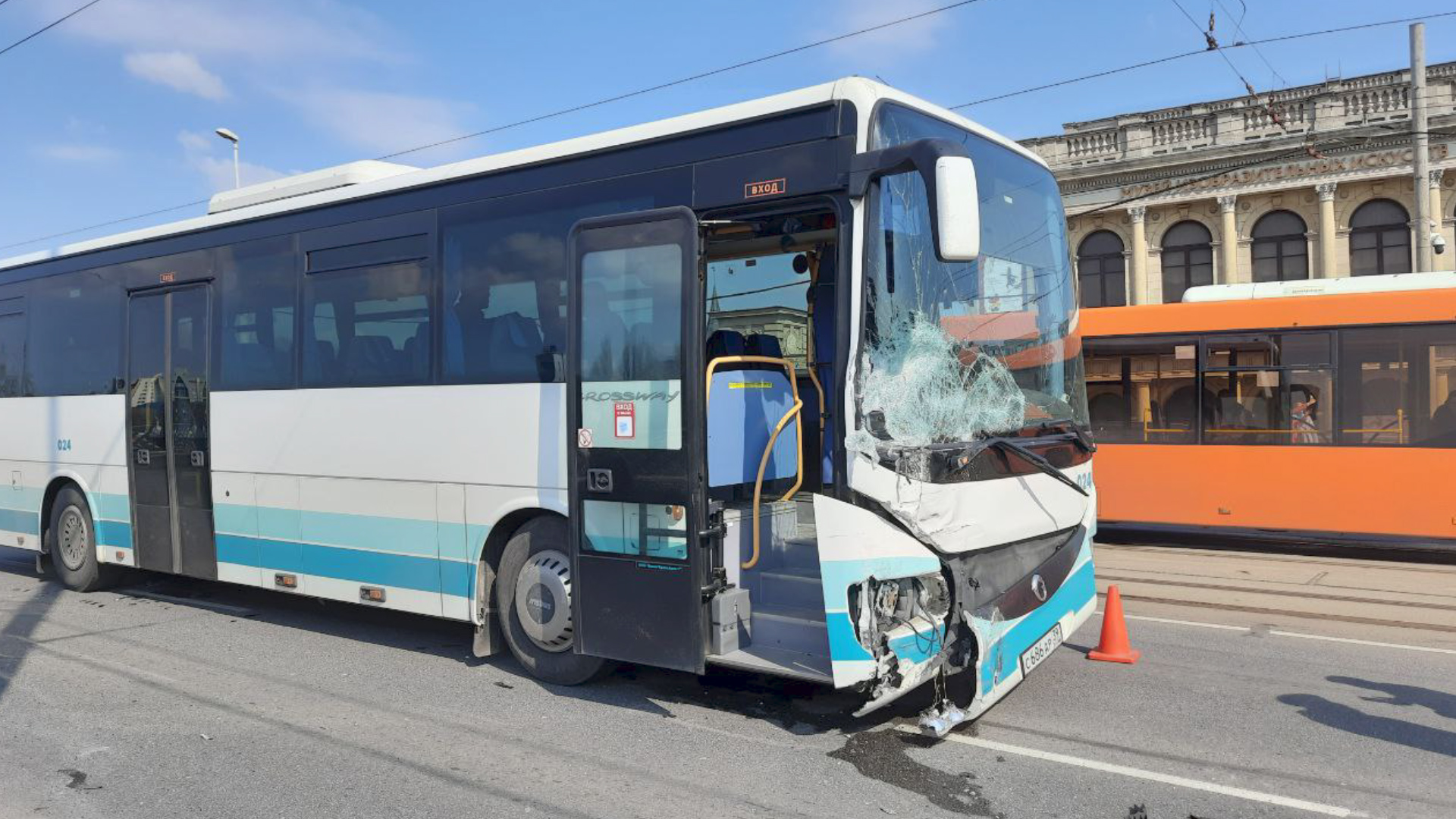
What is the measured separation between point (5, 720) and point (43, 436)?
5.20 metres

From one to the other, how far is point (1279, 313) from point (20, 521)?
1400cm

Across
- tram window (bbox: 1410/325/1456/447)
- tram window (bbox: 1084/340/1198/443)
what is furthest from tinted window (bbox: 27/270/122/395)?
tram window (bbox: 1410/325/1456/447)

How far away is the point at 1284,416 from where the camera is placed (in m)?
12.5

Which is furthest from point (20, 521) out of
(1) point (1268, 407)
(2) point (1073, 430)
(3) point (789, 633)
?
(1) point (1268, 407)

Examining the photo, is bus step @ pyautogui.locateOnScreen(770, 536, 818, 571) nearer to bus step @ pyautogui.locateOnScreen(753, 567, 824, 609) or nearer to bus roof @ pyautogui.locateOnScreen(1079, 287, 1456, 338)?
bus step @ pyautogui.locateOnScreen(753, 567, 824, 609)

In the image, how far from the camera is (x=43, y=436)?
10.4 m

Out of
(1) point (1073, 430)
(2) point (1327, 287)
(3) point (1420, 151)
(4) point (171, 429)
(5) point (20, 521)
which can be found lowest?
(5) point (20, 521)

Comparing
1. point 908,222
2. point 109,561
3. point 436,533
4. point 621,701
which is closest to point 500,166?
point 436,533

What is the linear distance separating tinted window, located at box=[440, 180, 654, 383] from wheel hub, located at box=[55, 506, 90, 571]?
5.49 meters

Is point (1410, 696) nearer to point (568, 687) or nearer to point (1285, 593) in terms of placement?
point (1285, 593)

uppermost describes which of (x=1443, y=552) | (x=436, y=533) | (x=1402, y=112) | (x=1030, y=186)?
(x=1402, y=112)

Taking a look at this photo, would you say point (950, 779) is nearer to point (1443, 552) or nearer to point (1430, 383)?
point (1430, 383)

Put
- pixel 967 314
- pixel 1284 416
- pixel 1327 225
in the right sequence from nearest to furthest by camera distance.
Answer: pixel 967 314, pixel 1284 416, pixel 1327 225

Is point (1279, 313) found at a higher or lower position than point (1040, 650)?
higher
